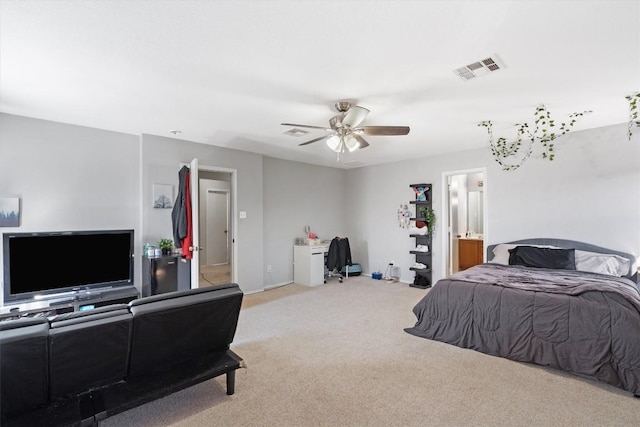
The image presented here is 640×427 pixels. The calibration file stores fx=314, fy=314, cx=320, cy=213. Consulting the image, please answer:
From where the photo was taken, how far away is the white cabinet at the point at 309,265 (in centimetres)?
600

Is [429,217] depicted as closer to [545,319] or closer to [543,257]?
[543,257]

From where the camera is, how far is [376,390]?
247 cm

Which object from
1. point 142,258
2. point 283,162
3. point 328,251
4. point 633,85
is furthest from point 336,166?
point 633,85

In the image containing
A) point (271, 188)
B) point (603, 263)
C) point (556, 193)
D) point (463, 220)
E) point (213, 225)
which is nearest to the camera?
point (603, 263)

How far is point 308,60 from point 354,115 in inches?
35.3

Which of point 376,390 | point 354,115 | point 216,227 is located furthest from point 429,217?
point 216,227

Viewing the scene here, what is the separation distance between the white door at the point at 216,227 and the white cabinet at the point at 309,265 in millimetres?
2278

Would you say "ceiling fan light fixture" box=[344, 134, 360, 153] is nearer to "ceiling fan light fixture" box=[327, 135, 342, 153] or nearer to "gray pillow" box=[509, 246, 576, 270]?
A: "ceiling fan light fixture" box=[327, 135, 342, 153]

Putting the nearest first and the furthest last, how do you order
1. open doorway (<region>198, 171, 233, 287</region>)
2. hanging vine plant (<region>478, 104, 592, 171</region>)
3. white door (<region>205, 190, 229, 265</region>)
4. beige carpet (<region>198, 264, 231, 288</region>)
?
hanging vine plant (<region>478, 104, 592, 171</region>)
beige carpet (<region>198, 264, 231, 288</region>)
open doorway (<region>198, 171, 233, 287</region>)
white door (<region>205, 190, 229, 265</region>)

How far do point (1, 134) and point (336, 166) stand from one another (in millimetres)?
5330

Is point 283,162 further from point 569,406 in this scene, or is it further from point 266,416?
point 569,406

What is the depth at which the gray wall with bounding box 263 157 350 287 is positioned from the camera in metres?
5.96

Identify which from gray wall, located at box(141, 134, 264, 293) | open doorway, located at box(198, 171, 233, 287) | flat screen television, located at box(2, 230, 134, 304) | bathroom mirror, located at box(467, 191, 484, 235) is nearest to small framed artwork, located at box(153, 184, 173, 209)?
gray wall, located at box(141, 134, 264, 293)

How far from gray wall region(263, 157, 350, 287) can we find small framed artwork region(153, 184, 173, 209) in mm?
1826
